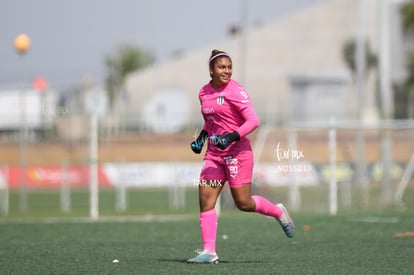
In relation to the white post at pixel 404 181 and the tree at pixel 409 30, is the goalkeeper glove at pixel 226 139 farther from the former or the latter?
the tree at pixel 409 30

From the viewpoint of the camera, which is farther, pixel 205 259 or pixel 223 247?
pixel 223 247

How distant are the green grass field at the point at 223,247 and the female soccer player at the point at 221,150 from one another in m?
0.51

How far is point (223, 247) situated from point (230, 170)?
2.55 meters

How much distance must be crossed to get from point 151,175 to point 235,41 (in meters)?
30.4

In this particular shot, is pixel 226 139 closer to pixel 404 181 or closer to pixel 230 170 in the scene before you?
pixel 230 170

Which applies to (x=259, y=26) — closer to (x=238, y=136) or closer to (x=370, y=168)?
(x=370, y=168)

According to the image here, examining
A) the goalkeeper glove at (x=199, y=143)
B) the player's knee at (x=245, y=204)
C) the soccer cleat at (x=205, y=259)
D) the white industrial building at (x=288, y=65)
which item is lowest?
the soccer cleat at (x=205, y=259)

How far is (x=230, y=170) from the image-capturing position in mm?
10922

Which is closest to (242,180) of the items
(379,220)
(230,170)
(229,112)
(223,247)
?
(230,170)

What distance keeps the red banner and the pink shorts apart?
32396mm

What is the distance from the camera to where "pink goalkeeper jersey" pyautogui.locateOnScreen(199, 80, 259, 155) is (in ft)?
35.4

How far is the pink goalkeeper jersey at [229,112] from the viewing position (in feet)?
35.4

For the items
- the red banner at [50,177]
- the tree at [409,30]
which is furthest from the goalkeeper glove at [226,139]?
the tree at [409,30]

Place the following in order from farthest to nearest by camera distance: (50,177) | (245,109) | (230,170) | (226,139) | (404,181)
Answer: (50,177), (404,181), (230,170), (245,109), (226,139)
